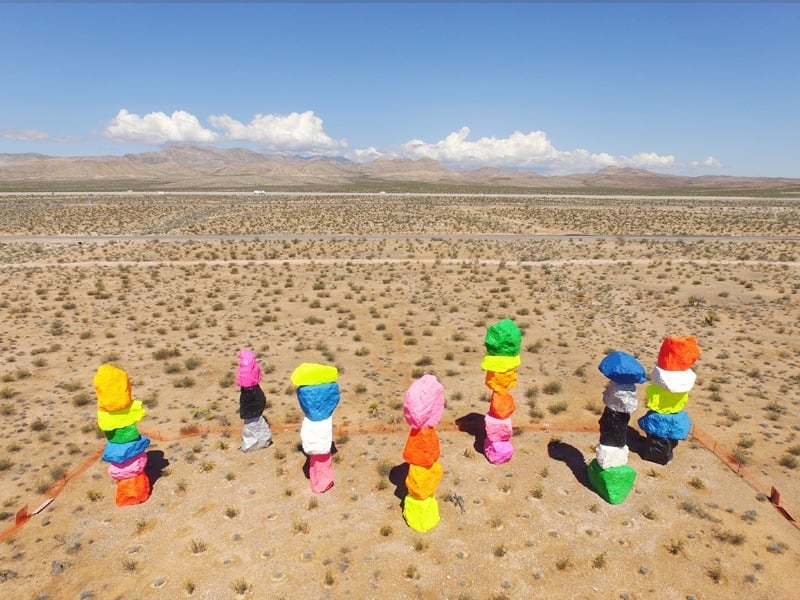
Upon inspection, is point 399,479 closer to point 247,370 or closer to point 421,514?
point 421,514

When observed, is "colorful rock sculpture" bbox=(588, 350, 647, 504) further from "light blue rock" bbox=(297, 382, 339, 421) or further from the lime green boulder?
"light blue rock" bbox=(297, 382, 339, 421)

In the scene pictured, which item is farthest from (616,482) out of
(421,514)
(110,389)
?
(110,389)

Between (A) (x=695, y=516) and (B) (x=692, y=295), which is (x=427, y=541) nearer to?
(A) (x=695, y=516)

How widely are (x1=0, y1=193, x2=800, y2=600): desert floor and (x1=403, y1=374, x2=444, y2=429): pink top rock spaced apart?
2351 millimetres

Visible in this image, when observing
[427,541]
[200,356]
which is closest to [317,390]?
[427,541]

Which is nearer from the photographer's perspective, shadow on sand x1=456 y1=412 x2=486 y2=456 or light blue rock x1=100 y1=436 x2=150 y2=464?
light blue rock x1=100 y1=436 x2=150 y2=464

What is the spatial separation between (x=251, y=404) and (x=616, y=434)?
846 cm

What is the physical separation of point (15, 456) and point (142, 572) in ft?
20.6

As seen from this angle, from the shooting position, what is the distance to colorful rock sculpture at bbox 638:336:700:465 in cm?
1051

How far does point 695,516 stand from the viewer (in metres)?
9.38

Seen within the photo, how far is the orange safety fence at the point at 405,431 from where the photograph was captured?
969 centimetres

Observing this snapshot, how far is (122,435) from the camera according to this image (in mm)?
9539

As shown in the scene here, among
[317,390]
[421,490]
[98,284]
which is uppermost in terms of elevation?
[317,390]

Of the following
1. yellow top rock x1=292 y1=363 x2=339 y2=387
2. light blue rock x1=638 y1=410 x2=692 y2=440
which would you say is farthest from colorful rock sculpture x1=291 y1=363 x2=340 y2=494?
light blue rock x1=638 y1=410 x2=692 y2=440
